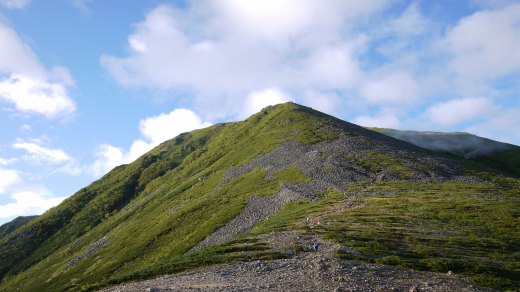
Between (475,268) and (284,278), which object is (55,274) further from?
(475,268)

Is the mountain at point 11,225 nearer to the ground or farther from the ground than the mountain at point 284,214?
farther from the ground

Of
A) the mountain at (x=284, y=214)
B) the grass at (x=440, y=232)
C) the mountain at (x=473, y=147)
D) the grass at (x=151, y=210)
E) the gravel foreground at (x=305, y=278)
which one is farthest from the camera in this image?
the mountain at (x=473, y=147)

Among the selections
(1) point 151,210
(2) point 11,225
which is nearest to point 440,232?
(1) point 151,210

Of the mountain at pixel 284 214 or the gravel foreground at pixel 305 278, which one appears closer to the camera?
the gravel foreground at pixel 305 278

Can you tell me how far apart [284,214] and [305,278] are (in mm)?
32161

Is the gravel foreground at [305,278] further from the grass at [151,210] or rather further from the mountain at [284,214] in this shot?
the grass at [151,210]

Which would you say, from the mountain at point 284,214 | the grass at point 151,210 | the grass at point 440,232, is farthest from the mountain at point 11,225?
the grass at point 440,232

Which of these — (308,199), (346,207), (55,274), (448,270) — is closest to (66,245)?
(55,274)

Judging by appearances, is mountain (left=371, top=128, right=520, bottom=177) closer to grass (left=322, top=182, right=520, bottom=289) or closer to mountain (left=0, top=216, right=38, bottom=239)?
grass (left=322, top=182, right=520, bottom=289)

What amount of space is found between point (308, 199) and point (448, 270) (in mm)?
39675

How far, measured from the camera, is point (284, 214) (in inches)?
2359

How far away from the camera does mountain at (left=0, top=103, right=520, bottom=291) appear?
117ft

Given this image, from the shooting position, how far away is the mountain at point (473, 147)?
15462 centimetres

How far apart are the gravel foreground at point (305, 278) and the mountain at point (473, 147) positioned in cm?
13453
